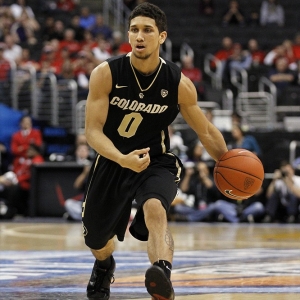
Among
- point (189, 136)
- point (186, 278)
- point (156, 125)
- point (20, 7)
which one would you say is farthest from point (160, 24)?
point (20, 7)

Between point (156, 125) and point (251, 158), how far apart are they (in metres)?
0.82

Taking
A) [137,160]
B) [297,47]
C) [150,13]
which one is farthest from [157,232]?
[297,47]

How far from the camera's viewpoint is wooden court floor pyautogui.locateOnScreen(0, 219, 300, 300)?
5.82m

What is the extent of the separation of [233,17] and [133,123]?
16.7 metres

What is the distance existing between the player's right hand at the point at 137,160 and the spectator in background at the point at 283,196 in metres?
8.68

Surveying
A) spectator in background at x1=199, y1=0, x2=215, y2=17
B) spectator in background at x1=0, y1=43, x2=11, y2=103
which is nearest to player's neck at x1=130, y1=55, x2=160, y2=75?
spectator in background at x1=0, y1=43, x2=11, y2=103

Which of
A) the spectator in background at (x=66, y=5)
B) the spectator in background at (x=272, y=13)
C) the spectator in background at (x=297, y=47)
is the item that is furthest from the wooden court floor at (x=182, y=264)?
the spectator in background at (x=272, y=13)

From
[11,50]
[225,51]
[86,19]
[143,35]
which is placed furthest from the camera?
[86,19]

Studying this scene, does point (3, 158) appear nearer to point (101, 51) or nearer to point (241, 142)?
point (101, 51)

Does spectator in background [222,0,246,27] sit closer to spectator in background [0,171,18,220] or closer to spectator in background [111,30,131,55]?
spectator in background [111,30,131,55]

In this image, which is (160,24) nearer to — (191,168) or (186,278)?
(186,278)

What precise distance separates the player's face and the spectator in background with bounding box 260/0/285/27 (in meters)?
16.7

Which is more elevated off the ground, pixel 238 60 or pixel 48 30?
pixel 48 30

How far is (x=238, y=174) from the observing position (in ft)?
19.0
